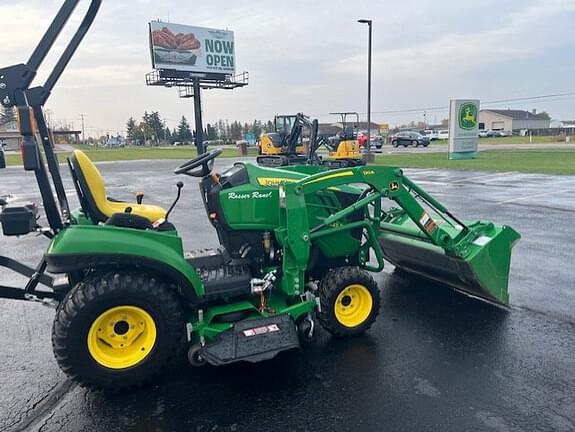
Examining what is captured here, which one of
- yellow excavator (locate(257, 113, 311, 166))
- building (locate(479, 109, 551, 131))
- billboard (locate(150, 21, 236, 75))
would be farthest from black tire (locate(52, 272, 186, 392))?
building (locate(479, 109, 551, 131))

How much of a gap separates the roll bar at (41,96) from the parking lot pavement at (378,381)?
1.30m

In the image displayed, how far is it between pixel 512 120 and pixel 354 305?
347 ft

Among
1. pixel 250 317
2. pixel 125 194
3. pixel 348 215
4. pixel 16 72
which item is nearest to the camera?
pixel 16 72

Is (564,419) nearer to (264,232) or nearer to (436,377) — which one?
(436,377)

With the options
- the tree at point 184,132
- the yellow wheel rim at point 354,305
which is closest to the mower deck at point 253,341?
the yellow wheel rim at point 354,305

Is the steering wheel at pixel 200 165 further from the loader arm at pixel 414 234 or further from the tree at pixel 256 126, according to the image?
the tree at pixel 256 126

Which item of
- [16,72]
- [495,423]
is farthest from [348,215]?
[16,72]

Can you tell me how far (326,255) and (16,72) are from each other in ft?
9.08

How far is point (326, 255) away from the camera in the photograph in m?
4.17

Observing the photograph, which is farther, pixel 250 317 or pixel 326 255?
pixel 326 255

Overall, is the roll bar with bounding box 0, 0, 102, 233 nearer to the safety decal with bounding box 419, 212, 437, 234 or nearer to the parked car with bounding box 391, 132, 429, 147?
the safety decal with bounding box 419, 212, 437, 234

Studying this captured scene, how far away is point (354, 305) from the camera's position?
405 centimetres

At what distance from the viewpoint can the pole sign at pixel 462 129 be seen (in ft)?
82.1

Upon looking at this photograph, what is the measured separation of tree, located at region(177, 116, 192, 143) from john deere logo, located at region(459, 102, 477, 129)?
68.1m
